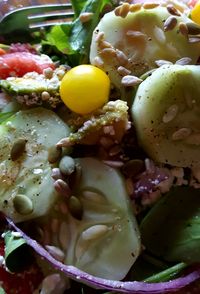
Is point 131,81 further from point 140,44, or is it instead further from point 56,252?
point 56,252

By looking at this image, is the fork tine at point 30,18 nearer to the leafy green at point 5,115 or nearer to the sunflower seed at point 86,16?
the sunflower seed at point 86,16

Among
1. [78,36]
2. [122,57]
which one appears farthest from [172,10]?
[78,36]

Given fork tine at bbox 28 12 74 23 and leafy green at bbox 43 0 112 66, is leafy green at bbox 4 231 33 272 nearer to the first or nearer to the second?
leafy green at bbox 43 0 112 66

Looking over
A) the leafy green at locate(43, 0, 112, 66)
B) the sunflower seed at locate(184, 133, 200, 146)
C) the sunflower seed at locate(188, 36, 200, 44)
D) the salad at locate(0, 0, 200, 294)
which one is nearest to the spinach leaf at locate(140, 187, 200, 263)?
the salad at locate(0, 0, 200, 294)

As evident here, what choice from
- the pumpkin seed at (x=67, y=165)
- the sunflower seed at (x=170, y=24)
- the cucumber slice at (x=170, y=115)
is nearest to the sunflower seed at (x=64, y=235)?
the pumpkin seed at (x=67, y=165)

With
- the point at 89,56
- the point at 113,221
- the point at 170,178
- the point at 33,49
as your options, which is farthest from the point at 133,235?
the point at 33,49

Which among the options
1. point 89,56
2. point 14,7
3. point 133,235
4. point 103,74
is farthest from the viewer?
point 14,7

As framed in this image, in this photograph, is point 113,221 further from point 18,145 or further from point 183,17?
point 183,17
